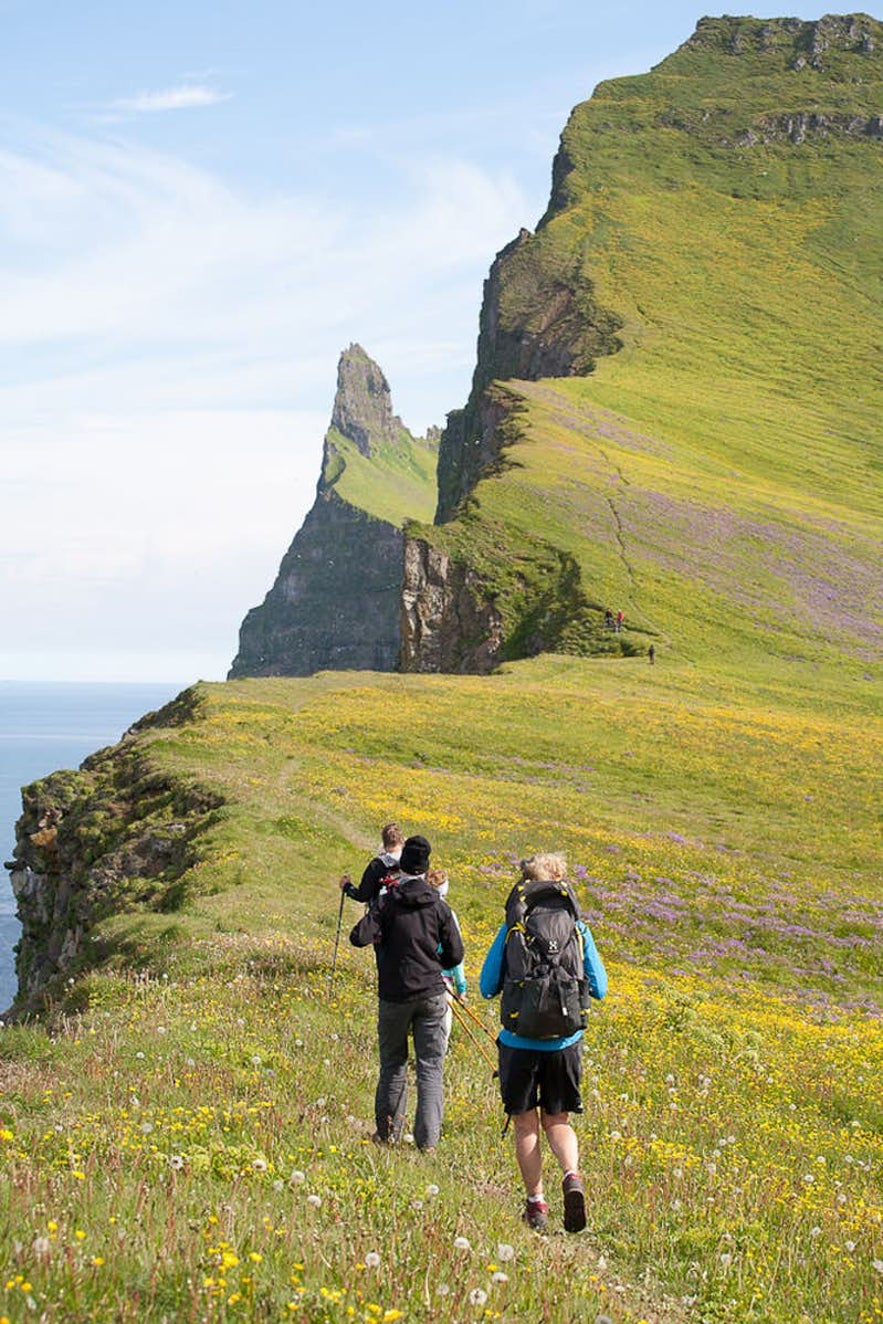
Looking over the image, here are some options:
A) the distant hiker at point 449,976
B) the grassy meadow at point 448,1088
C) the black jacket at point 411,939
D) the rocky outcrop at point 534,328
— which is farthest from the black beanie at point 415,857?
the rocky outcrop at point 534,328

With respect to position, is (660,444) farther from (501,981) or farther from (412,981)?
(501,981)

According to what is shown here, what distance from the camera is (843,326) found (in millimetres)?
172500

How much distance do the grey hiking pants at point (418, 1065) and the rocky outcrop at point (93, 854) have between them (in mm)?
12576

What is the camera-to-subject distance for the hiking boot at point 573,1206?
28.0ft

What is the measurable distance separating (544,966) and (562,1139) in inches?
57.1

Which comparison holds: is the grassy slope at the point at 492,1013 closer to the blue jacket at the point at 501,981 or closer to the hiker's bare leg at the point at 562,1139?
the hiker's bare leg at the point at 562,1139

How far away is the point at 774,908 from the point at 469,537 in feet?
179

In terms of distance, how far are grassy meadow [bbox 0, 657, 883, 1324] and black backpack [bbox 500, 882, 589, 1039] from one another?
1475 mm

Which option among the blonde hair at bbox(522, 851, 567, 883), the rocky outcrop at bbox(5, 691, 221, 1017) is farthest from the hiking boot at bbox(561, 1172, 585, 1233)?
the rocky outcrop at bbox(5, 691, 221, 1017)

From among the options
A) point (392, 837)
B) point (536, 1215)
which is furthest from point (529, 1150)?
point (392, 837)

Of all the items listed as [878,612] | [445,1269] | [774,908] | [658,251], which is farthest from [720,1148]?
[658,251]

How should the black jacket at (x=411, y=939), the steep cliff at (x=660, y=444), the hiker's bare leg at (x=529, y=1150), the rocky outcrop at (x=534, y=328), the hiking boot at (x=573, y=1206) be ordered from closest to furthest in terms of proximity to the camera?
1. the hiking boot at (x=573, y=1206)
2. the hiker's bare leg at (x=529, y=1150)
3. the black jacket at (x=411, y=939)
4. the steep cliff at (x=660, y=444)
5. the rocky outcrop at (x=534, y=328)

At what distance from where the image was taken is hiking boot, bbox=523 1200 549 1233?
8.71 m

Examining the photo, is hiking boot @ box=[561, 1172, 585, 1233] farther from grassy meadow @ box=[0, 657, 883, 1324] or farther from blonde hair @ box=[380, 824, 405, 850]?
blonde hair @ box=[380, 824, 405, 850]
